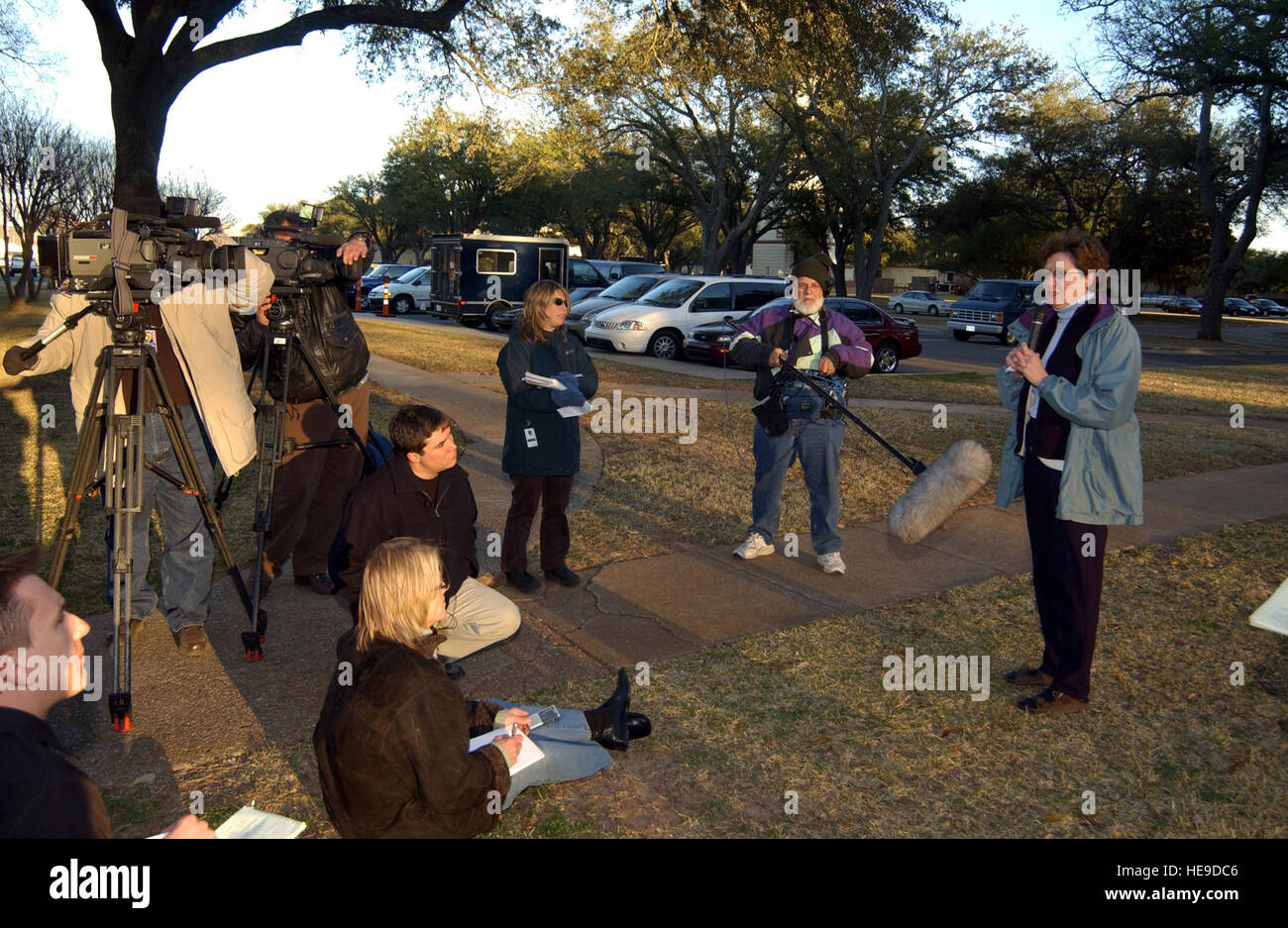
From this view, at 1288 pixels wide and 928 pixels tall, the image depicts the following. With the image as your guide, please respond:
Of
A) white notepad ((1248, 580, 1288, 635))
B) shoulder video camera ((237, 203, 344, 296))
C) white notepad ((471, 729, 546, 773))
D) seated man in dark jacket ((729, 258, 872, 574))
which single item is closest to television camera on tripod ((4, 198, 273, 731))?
shoulder video camera ((237, 203, 344, 296))

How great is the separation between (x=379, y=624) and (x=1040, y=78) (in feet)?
138

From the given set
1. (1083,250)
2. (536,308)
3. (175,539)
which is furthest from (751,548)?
(175,539)

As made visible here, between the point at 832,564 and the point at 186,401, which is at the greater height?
the point at 186,401

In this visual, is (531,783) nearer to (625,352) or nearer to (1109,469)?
(1109,469)

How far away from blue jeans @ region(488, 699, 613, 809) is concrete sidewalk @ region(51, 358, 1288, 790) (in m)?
0.72

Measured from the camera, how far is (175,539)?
457cm

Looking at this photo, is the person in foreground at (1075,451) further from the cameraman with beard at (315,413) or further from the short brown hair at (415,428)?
the cameraman with beard at (315,413)

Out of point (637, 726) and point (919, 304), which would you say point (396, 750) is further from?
point (919, 304)

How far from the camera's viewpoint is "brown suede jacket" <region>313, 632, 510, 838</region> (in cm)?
270

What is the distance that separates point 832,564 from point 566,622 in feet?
5.88

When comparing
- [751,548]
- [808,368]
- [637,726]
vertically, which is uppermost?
[808,368]

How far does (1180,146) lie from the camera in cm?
4012

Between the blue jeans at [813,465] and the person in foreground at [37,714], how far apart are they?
435 centimetres

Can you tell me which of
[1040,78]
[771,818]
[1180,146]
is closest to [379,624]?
[771,818]
